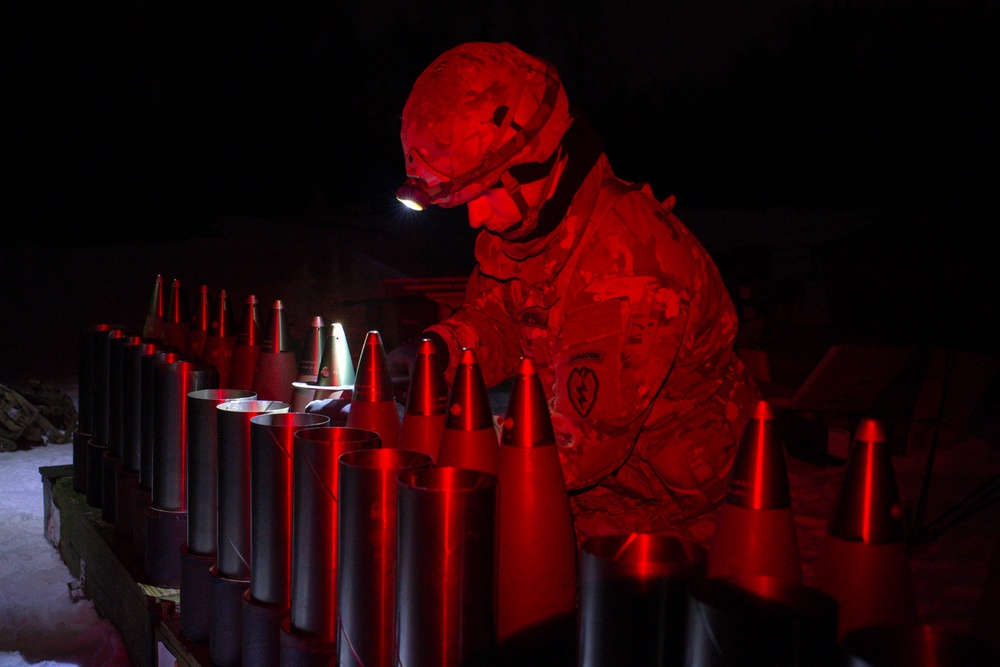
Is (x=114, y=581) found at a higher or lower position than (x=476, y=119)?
lower

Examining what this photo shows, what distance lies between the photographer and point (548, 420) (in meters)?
1.13

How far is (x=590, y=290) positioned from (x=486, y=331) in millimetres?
518

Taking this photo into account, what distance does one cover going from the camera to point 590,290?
1.61 meters

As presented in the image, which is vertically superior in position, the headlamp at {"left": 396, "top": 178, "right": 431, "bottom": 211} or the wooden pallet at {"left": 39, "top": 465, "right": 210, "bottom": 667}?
the headlamp at {"left": 396, "top": 178, "right": 431, "bottom": 211}

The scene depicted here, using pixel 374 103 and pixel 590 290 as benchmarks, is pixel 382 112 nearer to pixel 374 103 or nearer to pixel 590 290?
pixel 374 103

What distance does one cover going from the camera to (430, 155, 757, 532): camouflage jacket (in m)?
1.53

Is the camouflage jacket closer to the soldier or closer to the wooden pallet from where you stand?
the soldier

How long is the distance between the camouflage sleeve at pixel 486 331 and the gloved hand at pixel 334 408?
378mm

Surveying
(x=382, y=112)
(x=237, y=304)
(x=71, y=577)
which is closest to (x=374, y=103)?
(x=382, y=112)

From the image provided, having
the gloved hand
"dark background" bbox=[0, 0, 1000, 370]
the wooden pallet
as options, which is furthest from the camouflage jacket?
"dark background" bbox=[0, 0, 1000, 370]

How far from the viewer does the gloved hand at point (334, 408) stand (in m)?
1.53

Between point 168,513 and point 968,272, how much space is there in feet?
21.8

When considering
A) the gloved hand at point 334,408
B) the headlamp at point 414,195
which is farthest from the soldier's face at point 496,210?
the gloved hand at point 334,408

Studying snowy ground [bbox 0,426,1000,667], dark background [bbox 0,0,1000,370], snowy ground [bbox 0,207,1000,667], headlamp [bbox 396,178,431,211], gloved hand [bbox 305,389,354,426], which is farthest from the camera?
dark background [bbox 0,0,1000,370]
